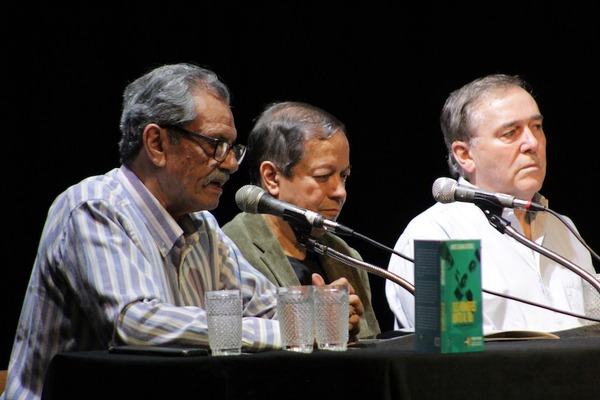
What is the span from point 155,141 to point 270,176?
3.09ft

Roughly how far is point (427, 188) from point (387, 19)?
83 centimetres

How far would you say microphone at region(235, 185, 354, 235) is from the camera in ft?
7.41

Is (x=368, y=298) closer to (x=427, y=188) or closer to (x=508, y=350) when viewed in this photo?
(x=427, y=188)

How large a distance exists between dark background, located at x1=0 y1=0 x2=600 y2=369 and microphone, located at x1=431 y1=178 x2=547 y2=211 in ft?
5.41

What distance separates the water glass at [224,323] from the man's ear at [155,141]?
71 cm

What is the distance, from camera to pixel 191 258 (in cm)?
257

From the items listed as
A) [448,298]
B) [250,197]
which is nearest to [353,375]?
[448,298]

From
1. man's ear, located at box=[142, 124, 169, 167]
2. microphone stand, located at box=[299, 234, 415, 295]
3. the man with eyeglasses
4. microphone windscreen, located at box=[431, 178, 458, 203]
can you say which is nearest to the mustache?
the man with eyeglasses

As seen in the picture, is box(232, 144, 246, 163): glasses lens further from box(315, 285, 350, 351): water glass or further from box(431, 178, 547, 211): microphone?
box(315, 285, 350, 351): water glass

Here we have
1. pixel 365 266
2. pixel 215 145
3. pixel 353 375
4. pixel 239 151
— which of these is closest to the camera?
pixel 353 375

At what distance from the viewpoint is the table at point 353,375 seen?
1694 mm

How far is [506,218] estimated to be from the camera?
346cm

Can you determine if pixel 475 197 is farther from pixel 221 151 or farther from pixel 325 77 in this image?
pixel 325 77

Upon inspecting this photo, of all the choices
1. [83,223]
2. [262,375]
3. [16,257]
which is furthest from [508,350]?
[16,257]
